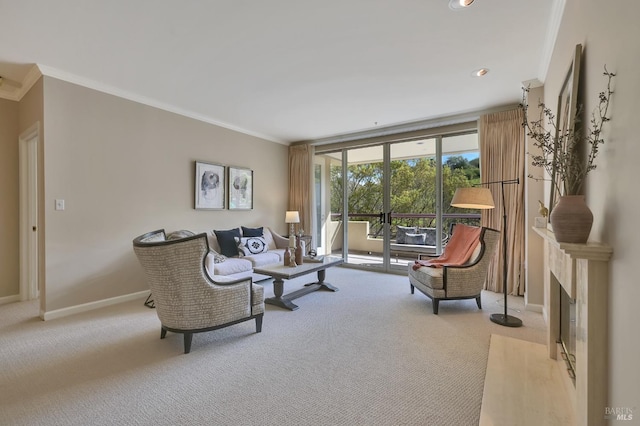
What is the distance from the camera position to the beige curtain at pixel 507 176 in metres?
3.85

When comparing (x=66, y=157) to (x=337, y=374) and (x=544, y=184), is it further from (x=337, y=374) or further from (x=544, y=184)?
(x=544, y=184)

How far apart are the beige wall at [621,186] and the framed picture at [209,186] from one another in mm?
4503

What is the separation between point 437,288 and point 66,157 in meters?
4.43

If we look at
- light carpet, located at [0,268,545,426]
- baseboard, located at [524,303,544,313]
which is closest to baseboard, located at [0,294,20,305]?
light carpet, located at [0,268,545,426]

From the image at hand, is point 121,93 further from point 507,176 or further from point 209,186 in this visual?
point 507,176

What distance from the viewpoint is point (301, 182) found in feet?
20.2

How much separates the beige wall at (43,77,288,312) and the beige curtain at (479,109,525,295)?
433 centimetres

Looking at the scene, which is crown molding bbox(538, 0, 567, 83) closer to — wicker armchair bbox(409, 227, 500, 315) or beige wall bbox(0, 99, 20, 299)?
wicker armchair bbox(409, 227, 500, 315)

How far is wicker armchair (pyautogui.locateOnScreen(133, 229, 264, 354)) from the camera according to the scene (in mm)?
2154

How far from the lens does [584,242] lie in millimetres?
1236

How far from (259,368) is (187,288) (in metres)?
0.84

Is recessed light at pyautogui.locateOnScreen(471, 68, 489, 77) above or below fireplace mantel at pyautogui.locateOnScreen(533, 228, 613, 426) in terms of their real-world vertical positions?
above

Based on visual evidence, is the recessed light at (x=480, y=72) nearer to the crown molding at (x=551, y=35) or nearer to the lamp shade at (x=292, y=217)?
the crown molding at (x=551, y=35)

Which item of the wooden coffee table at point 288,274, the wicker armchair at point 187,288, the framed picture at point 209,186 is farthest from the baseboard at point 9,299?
the wooden coffee table at point 288,274
